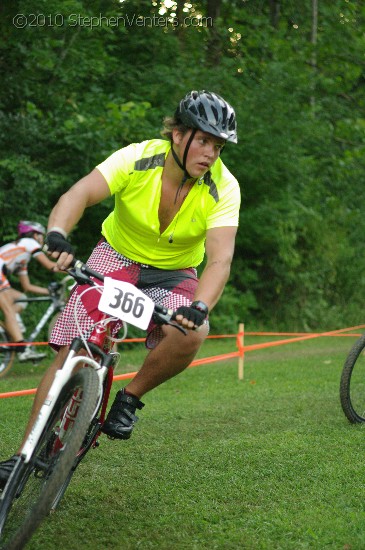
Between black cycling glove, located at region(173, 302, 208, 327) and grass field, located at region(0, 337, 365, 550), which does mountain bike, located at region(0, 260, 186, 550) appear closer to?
black cycling glove, located at region(173, 302, 208, 327)

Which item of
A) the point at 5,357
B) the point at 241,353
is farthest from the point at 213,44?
the point at 241,353

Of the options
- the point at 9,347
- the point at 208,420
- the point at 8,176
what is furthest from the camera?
the point at 8,176

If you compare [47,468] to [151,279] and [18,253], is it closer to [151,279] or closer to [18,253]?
[151,279]

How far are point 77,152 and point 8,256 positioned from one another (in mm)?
3587

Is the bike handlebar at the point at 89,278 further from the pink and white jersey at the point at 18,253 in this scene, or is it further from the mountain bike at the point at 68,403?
the pink and white jersey at the point at 18,253

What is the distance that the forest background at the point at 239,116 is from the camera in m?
14.2

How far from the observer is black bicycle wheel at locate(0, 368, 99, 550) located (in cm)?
356

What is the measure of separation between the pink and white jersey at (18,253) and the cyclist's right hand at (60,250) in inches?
298

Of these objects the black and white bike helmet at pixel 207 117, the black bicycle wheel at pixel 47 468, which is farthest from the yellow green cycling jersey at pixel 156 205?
the black bicycle wheel at pixel 47 468

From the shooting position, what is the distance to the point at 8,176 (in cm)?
1380

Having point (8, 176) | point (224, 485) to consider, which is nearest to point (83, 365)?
point (224, 485)

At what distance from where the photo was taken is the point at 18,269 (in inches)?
469

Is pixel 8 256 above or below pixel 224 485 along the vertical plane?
below

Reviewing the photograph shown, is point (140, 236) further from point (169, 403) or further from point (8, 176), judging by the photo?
point (8, 176)
